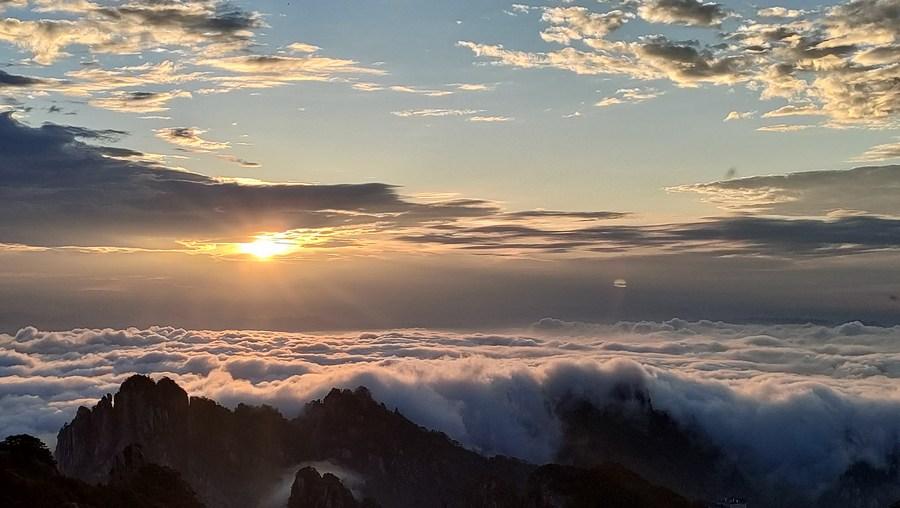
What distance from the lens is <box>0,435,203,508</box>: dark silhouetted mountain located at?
74062 millimetres

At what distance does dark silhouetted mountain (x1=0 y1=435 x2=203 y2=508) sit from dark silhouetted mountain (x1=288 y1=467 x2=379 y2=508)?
6405 centimetres

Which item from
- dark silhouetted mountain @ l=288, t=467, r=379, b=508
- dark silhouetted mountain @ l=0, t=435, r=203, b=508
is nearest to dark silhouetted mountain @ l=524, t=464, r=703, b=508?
dark silhouetted mountain @ l=288, t=467, r=379, b=508

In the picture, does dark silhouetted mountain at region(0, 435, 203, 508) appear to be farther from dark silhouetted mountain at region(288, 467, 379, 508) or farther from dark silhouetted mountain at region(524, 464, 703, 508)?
dark silhouetted mountain at region(288, 467, 379, 508)

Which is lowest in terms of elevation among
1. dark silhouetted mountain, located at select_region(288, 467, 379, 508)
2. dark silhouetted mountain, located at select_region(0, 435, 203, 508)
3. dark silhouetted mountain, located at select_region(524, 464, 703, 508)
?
dark silhouetted mountain, located at select_region(288, 467, 379, 508)

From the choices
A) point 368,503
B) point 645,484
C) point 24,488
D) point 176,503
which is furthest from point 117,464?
point 645,484

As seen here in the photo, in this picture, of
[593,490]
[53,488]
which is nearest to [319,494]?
[593,490]

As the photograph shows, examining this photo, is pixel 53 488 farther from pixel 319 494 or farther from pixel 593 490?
pixel 319 494

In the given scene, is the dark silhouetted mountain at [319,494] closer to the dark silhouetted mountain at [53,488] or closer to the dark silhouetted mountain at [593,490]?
the dark silhouetted mountain at [593,490]

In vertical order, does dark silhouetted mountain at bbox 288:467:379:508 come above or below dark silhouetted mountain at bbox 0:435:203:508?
below

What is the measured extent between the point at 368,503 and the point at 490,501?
26500 mm

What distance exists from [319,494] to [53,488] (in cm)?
9747

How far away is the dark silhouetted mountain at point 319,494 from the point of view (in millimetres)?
170375

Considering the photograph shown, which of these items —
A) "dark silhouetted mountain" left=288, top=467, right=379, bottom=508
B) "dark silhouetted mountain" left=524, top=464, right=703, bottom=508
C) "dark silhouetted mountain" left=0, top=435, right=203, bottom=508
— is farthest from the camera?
"dark silhouetted mountain" left=288, top=467, right=379, bottom=508

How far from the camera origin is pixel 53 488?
257 ft
